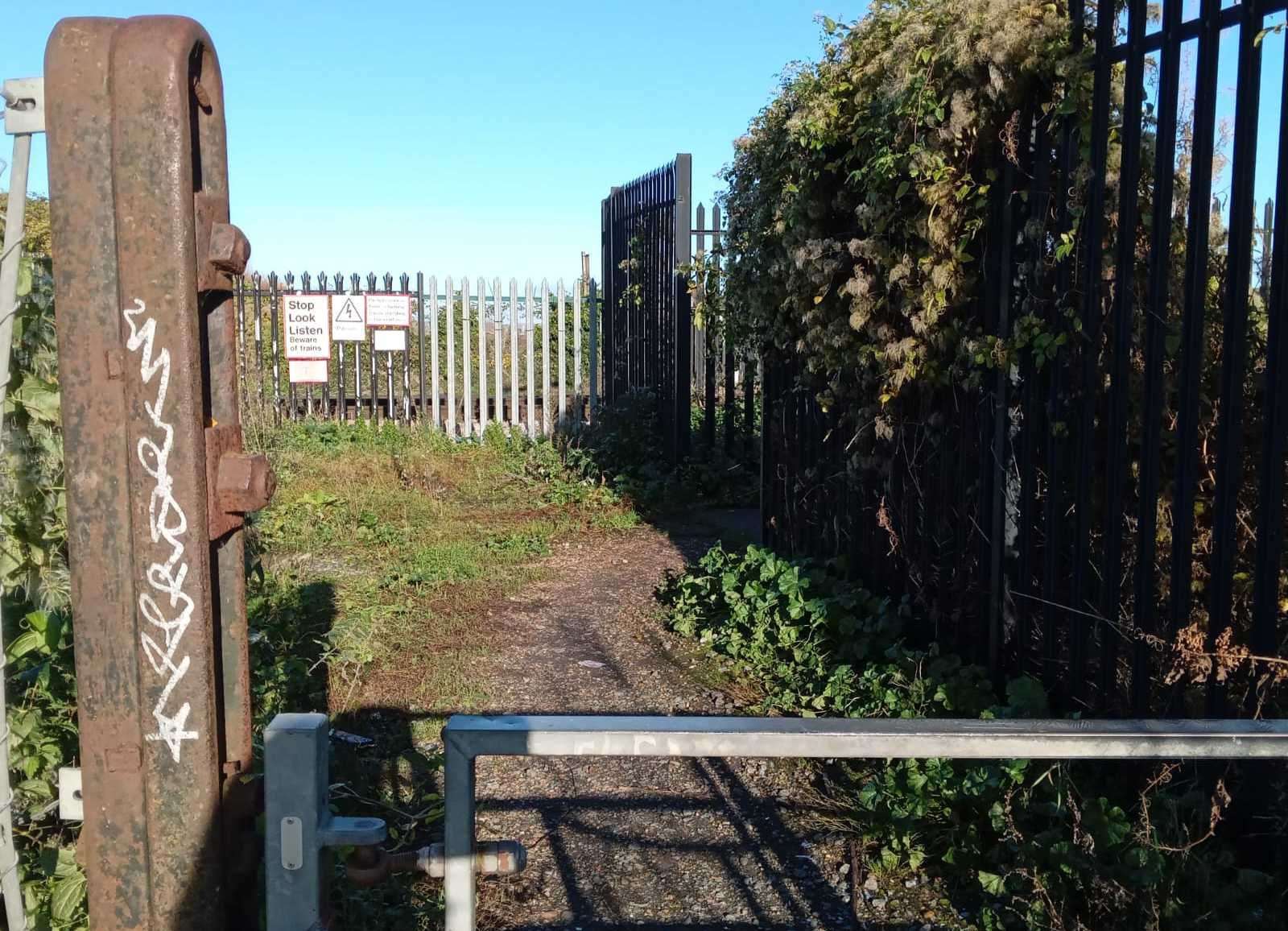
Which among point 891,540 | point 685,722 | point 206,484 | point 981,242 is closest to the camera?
point 685,722

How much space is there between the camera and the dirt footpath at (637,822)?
11.5ft

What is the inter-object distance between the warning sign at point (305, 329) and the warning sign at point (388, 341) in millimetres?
794

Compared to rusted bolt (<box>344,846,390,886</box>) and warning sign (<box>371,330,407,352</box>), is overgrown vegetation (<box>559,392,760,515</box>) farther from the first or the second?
rusted bolt (<box>344,846,390,886</box>)

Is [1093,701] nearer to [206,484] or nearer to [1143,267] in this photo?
[1143,267]

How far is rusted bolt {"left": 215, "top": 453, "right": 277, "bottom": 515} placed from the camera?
5.40 ft

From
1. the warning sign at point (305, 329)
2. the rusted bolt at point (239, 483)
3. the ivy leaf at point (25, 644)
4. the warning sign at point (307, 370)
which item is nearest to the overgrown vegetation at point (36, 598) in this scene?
the ivy leaf at point (25, 644)

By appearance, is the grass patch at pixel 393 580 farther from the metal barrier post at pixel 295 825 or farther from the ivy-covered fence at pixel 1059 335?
the ivy-covered fence at pixel 1059 335

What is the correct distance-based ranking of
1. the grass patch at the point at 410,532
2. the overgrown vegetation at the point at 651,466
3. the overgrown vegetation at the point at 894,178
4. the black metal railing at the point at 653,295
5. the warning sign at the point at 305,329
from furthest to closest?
1. the warning sign at the point at 305,329
2. the black metal railing at the point at 653,295
3. the overgrown vegetation at the point at 651,466
4. the grass patch at the point at 410,532
5. the overgrown vegetation at the point at 894,178

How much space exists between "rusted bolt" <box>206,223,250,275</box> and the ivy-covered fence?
2.70 m

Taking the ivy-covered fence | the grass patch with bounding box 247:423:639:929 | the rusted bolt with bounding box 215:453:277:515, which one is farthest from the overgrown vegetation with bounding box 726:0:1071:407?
the rusted bolt with bounding box 215:453:277:515

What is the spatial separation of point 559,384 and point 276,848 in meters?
12.9

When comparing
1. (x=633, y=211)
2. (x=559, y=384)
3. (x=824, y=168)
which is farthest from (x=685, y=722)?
(x=559, y=384)

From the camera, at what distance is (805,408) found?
650cm

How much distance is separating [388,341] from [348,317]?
22.3 inches
